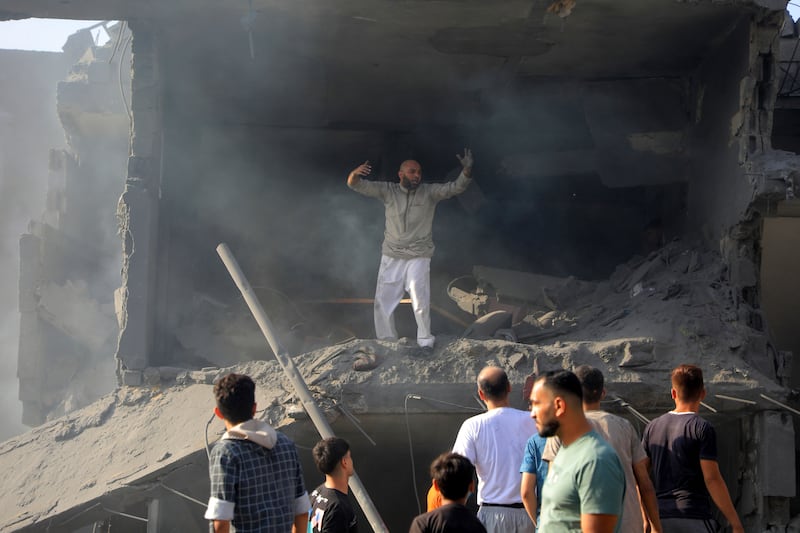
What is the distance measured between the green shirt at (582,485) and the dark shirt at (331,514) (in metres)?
1.39

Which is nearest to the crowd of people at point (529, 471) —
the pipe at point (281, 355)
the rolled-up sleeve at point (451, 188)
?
the pipe at point (281, 355)

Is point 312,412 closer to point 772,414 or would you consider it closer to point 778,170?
point 772,414

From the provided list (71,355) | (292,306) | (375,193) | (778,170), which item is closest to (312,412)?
(375,193)

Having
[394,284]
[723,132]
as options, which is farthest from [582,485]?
[723,132]

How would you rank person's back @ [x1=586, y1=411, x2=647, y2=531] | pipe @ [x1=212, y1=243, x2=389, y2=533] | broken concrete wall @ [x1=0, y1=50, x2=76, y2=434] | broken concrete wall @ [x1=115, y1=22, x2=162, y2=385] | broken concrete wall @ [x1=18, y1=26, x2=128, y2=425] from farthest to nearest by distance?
broken concrete wall @ [x1=0, y1=50, x2=76, y2=434], broken concrete wall @ [x1=18, y1=26, x2=128, y2=425], broken concrete wall @ [x1=115, y1=22, x2=162, y2=385], pipe @ [x1=212, y1=243, x2=389, y2=533], person's back @ [x1=586, y1=411, x2=647, y2=531]

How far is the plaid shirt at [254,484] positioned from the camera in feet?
12.8

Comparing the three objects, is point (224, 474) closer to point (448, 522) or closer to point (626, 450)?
point (448, 522)

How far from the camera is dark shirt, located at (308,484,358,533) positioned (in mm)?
4512

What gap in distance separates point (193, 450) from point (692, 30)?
269 inches

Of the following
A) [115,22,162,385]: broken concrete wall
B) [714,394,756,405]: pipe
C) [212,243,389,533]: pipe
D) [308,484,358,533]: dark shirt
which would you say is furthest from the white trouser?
→ [308,484,358,533]: dark shirt

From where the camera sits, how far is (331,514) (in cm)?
452

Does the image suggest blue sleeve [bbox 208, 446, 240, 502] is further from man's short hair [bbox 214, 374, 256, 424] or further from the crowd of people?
man's short hair [bbox 214, 374, 256, 424]

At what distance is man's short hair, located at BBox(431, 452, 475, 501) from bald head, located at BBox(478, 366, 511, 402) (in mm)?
1088

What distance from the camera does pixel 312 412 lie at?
7176 mm
